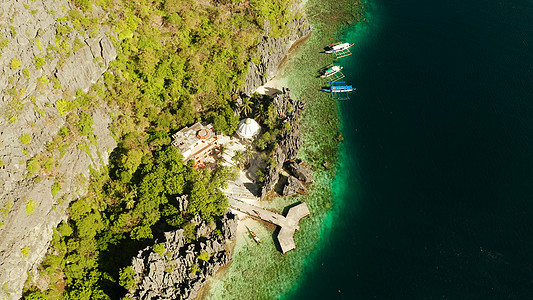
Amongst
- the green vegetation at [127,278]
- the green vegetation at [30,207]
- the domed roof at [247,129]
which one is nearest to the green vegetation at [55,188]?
the green vegetation at [30,207]

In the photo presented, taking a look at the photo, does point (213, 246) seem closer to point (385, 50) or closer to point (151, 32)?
point (151, 32)

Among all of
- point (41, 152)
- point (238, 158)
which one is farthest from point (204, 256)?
point (41, 152)

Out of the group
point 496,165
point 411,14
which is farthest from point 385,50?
point 496,165

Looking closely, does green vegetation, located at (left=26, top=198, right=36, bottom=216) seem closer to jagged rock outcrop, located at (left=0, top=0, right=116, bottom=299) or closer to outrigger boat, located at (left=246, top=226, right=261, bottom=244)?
jagged rock outcrop, located at (left=0, top=0, right=116, bottom=299)

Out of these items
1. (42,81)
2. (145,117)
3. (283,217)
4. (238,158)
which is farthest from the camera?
(145,117)

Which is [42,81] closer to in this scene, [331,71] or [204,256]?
[204,256]
